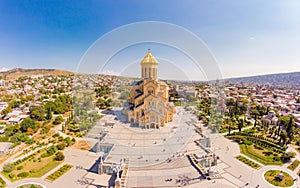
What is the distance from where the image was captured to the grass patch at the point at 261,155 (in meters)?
15.2

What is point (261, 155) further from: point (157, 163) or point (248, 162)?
point (157, 163)

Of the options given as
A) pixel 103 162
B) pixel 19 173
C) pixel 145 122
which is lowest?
pixel 19 173

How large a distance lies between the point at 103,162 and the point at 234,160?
10.8m

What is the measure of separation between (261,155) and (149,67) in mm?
14089

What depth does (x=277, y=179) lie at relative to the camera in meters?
12.8

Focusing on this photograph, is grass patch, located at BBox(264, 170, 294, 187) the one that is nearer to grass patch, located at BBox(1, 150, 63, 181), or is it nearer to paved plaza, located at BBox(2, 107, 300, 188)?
paved plaza, located at BBox(2, 107, 300, 188)

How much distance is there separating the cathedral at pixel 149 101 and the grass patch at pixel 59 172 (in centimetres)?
743

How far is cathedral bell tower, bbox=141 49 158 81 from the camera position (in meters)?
20.5

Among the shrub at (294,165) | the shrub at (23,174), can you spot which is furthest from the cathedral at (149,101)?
the shrub at (294,165)

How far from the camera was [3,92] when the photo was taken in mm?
46469

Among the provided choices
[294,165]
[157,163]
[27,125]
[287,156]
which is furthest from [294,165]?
[27,125]

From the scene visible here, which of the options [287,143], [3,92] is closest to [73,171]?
[287,143]

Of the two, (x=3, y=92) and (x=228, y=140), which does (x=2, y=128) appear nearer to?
(x=228, y=140)

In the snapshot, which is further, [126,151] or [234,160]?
[234,160]
